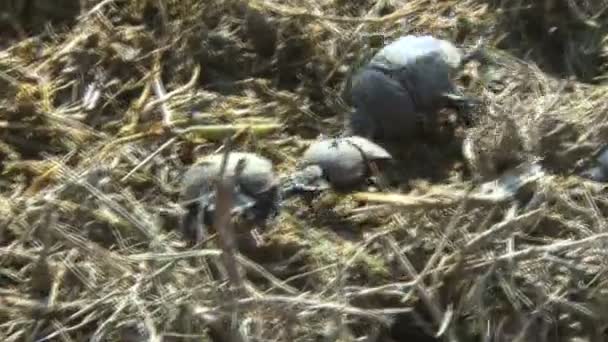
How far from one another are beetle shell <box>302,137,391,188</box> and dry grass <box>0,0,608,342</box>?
31mm

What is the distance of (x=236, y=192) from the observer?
6.73 ft

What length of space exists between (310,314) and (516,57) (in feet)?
2.87

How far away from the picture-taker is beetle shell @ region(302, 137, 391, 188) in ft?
7.07

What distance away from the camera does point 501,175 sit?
215 centimetres

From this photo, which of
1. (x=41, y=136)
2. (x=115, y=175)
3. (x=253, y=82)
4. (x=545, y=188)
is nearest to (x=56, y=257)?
(x=115, y=175)

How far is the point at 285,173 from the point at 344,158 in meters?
0.11

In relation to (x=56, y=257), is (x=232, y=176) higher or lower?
higher

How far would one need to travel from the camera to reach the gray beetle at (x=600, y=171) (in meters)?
2.17

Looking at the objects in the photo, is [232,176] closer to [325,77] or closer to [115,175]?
[115,175]

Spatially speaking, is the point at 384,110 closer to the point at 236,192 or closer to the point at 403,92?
the point at 403,92

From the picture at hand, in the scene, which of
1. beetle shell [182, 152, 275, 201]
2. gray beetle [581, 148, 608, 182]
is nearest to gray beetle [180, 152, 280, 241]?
beetle shell [182, 152, 275, 201]

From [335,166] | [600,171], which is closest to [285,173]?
[335,166]

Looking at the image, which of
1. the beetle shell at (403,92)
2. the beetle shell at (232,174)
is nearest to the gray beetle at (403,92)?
the beetle shell at (403,92)

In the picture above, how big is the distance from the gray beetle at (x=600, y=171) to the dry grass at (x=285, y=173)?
2 centimetres
